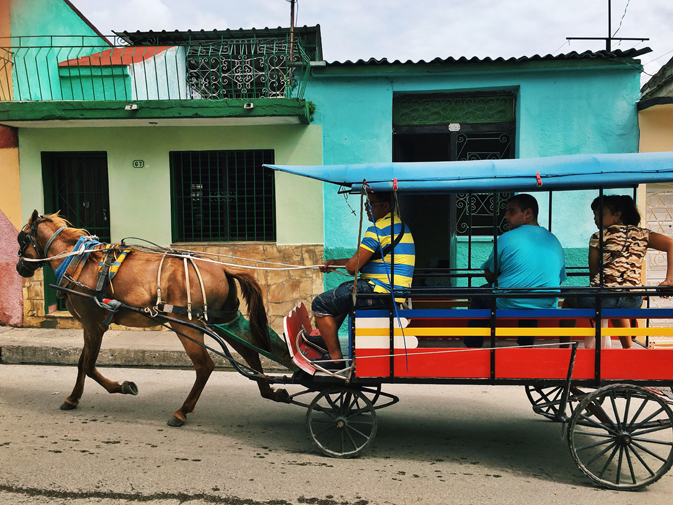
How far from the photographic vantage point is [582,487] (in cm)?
328

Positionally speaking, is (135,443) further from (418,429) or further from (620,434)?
(620,434)

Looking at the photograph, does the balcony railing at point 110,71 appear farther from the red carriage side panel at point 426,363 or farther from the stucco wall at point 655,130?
the red carriage side panel at point 426,363

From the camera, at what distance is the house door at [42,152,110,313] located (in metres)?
8.38

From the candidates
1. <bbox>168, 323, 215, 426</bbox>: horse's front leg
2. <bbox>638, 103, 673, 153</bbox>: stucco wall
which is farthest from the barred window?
<bbox>638, 103, 673, 153</bbox>: stucco wall

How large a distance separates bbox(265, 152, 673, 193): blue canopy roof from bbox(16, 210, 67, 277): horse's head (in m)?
2.53

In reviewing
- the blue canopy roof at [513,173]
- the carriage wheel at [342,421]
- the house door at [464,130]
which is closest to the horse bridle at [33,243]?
the blue canopy roof at [513,173]

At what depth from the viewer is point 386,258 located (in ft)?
12.3

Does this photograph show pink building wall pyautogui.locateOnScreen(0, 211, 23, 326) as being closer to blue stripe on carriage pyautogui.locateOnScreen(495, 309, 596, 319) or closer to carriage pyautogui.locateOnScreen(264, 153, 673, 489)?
carriage pyautogui.locateOnScreen(264, 153, 673, 489)

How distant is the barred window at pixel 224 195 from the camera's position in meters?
8.20

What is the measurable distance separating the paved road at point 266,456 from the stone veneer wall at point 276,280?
279cm

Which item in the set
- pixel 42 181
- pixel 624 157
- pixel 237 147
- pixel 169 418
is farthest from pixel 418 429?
pixel 42 181

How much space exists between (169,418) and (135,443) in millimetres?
596

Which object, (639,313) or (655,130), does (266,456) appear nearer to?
(639,313)

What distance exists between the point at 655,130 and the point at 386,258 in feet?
19.3
